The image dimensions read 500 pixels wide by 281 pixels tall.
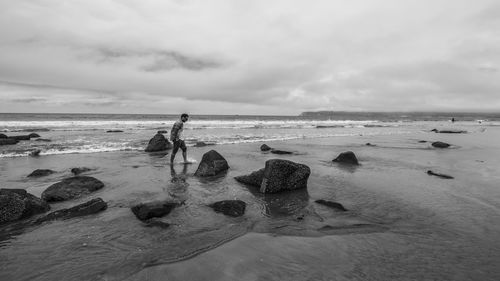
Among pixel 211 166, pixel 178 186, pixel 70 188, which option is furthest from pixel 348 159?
pixel 70 188

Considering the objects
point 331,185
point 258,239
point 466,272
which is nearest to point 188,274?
point 258,239

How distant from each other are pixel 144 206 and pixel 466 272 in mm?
5956

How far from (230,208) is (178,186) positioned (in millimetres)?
3175

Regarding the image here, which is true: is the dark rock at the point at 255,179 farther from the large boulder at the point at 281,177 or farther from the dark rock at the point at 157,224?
the dark rock at the point at 157,224

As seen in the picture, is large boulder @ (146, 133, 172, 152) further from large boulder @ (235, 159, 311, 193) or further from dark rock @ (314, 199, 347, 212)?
dark rock @ (314, 199, 347, 212)

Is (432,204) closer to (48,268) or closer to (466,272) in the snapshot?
(466,272)

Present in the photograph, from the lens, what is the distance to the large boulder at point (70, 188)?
24.6 feet

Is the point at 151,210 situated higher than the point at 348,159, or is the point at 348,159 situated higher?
the point at 348,159

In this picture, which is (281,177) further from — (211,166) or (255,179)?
(211,166)

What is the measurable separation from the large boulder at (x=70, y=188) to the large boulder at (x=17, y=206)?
2.67 ft

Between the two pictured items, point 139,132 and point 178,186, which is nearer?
point 178,186

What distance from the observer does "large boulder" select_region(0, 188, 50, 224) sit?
607 centimetres

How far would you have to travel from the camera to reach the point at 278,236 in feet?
17.5

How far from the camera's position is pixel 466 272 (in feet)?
13.4
